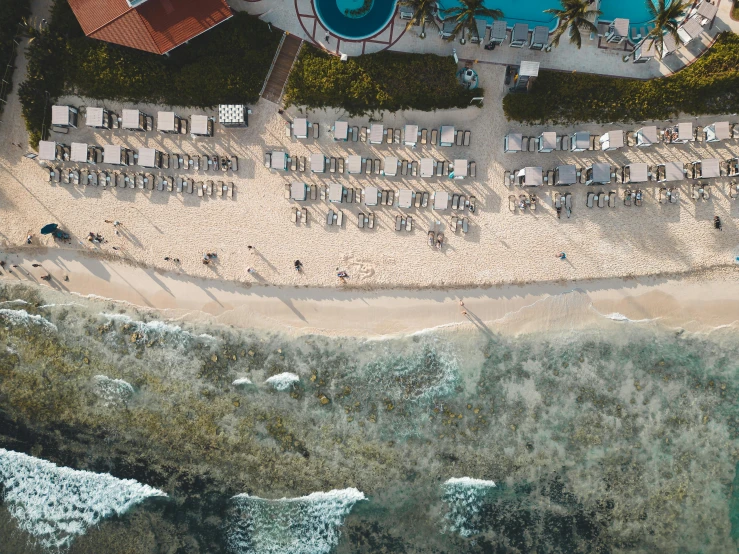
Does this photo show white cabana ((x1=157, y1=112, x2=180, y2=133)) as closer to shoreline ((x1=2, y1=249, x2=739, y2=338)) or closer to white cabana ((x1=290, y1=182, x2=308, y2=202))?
white cabana ((x1=290, y1=182, x2=308, y2=202))

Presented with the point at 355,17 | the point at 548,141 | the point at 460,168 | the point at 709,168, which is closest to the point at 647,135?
the point at 709,168

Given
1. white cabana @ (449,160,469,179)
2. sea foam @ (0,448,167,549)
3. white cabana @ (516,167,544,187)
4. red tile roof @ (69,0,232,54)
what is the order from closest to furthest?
red tile roof @ (69,0,232,54)
white cabana @ (516,167,544,187)
white cabana @ (449,160,469,179)
sea foam @ (0,448,167,549)

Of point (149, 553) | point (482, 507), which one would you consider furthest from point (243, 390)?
point (482, 507)

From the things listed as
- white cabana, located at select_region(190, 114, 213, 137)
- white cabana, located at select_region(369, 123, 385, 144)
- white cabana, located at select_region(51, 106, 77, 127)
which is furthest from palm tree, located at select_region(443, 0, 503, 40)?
white cabana, located at select_region(51, 106, 77, 127)

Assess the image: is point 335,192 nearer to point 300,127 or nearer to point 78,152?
point 300,127

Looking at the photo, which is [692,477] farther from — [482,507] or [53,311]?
[53,311]

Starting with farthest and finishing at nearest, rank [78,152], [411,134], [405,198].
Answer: [78,152] < [405,198] < [411,134]

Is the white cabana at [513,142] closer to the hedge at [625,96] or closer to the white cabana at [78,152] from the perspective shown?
the hedge at [625,96]
